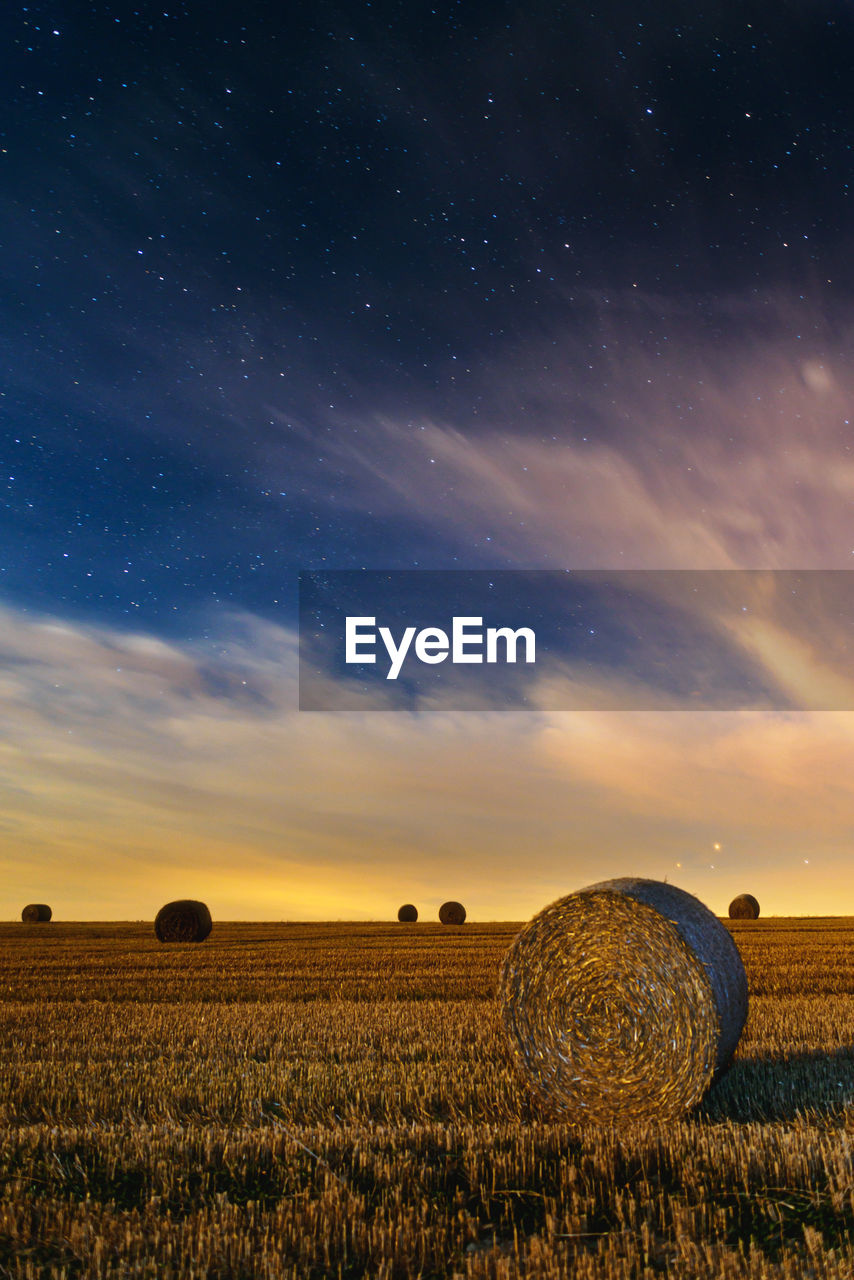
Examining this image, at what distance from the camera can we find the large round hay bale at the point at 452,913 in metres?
45.2

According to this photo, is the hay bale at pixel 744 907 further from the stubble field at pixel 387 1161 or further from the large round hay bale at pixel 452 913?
the stubble field at pixel 387 1161

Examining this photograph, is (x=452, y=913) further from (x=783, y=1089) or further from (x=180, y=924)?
(x=783, y=1089)

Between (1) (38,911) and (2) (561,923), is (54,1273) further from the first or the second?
(1) (38,911)

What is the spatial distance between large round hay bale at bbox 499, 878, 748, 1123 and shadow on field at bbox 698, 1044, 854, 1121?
1.00 feet

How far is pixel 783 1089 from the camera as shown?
8.78m

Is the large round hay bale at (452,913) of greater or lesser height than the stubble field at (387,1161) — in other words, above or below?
below

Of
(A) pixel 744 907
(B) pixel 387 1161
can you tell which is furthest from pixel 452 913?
(B) pixel 387 1161

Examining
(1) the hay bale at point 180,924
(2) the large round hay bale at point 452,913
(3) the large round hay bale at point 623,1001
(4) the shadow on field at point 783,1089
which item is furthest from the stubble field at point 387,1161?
(2) the large round hay bale at point 452,913

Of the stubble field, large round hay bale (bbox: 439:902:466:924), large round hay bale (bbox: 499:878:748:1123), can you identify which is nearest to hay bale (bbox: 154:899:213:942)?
large round hay bale (bbox: 439:902:466:924)

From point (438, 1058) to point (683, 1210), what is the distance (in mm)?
5240

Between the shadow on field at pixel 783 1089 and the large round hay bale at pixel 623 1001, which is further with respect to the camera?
the large round hay bale at pixel 623 1001

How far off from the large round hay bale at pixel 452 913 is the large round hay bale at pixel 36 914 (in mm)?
18579

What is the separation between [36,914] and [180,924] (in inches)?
761

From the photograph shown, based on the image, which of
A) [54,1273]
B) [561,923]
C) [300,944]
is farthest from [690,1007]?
[300,944]
